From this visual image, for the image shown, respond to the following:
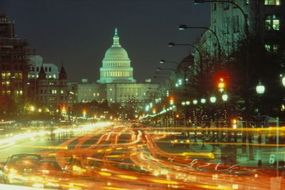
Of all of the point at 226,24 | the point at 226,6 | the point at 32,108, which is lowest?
the point at 32,108

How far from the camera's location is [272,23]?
100750 mm

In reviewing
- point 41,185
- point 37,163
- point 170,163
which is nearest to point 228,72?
point 170,163

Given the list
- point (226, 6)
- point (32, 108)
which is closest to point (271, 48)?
point (226, 6)

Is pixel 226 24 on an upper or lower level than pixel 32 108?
upper

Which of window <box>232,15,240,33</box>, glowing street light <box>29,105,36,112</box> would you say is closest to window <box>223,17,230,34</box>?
window <box>232,15,240,33</box>

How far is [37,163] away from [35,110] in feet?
541

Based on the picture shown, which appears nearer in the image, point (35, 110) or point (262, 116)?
point (262, 116)

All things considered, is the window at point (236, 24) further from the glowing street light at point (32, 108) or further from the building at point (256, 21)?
the glowing street light at point (32, 108)

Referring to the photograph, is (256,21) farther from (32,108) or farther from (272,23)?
(32,108)

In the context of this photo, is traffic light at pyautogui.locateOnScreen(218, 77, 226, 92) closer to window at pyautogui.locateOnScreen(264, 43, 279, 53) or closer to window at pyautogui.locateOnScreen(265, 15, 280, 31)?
window at pyautogui.locateOnScreen(264, 43, 279, 53)

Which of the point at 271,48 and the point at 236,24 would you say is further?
the point at 236,24

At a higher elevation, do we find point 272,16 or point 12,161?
point 272,16

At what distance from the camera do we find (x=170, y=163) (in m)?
36.5

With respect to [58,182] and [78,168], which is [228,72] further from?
[58,182]
